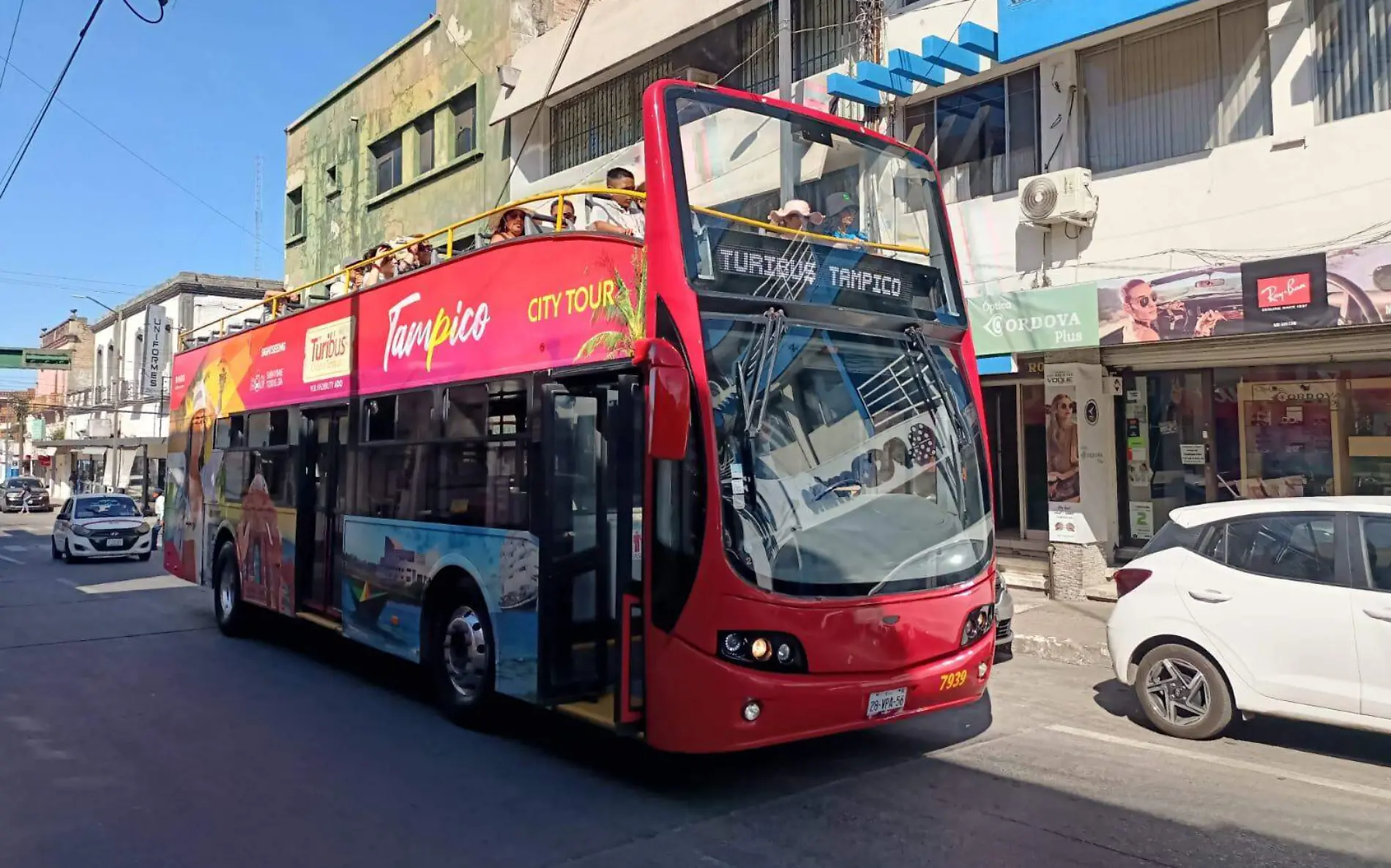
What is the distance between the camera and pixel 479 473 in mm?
7129

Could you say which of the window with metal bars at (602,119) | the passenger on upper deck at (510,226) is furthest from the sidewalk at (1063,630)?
the window with metal bars at (602,119)

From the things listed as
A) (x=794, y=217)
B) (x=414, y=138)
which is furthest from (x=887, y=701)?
(x=414, y=138)

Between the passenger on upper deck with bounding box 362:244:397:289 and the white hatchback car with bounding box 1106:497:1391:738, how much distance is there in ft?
22.2

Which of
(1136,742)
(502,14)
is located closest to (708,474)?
(1136,742)

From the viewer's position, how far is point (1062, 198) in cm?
1174

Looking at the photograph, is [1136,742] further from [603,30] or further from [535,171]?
[535,171]

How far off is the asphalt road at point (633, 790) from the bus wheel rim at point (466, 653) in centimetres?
38

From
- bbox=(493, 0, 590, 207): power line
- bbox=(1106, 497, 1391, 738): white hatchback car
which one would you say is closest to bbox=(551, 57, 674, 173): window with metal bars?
bbox=(493, 0, 590, 207): power line

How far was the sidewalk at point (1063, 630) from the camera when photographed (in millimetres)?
9875

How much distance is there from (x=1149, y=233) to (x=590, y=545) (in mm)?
8490

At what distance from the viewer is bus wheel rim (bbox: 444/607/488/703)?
278 inches

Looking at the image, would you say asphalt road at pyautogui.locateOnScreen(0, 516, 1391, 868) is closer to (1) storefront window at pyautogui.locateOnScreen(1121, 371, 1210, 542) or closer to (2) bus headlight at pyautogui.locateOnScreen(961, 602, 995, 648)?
(2) bus headlight at pyautogui.locateOnScreen(961, 602, 995, 648)

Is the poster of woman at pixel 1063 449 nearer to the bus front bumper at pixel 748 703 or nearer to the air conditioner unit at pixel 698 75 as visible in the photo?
the bus front bumper at pixel 748 703

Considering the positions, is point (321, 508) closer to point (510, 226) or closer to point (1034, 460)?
point (510, 226)
